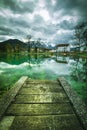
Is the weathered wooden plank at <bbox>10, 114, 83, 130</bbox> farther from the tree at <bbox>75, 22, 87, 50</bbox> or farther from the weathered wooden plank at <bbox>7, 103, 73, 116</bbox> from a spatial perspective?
the tree at <bbox>75, 22, 87, 50</bbox>

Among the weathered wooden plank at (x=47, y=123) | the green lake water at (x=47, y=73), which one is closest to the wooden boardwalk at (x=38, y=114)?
the weathered wooden plank at (x=47, y=123)

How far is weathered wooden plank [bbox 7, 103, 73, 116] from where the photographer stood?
3562mm

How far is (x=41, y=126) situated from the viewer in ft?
9.67

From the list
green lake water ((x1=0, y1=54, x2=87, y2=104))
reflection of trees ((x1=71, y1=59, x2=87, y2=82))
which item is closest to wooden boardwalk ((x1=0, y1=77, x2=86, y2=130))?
Answer: green lake water ((x1=0, y1=54, x2=87, y2=104))

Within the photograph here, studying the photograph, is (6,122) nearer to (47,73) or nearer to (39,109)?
(39,109)

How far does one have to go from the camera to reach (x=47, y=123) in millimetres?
3055

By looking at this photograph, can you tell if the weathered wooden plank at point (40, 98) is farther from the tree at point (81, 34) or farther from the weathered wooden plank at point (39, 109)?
the tree at point (81, 34)

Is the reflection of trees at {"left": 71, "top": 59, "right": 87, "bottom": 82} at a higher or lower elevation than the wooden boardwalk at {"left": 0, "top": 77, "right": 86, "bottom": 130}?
lower

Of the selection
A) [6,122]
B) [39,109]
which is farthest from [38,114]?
[6,122]

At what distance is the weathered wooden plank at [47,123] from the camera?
2.90 metres

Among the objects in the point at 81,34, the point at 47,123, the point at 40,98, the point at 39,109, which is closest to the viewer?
the point at 47,123

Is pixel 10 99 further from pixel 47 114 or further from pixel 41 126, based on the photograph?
pixel 41 126

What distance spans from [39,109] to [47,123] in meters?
0.77

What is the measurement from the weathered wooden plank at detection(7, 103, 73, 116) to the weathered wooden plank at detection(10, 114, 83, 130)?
227 mm
